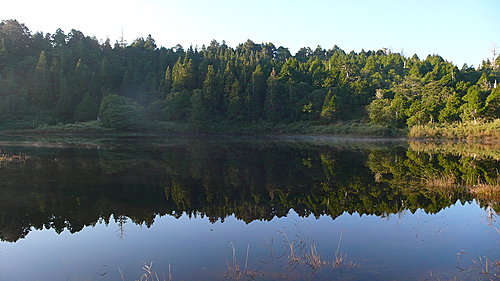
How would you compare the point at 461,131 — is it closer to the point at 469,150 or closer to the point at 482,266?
the point at 469,150

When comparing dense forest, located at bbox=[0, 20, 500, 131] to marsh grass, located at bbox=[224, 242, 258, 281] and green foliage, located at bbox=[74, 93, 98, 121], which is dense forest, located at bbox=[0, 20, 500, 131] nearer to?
green foliage, located at bbox=[74, 93, 98, 121]

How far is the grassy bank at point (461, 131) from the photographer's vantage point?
1711 inches

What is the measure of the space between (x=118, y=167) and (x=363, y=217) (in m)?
13.6

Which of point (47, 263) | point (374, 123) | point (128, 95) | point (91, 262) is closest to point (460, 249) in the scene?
point (91, 262)

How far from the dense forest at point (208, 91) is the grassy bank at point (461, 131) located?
3225 mm

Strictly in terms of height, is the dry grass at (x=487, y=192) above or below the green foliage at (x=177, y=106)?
below

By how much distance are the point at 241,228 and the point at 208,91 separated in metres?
61.1

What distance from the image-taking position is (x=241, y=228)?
28.6ft

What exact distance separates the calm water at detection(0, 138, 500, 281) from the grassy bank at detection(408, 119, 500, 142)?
3397 cm

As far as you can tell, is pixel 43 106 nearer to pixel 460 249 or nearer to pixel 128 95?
pixel 128 95

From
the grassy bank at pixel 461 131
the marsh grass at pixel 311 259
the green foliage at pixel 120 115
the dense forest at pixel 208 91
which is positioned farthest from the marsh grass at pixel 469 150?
the green foliage at pixel 120 115

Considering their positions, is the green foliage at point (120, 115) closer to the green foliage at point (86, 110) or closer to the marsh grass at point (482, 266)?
the green foliage at point (86, 110)

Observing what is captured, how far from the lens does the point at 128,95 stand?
238ft

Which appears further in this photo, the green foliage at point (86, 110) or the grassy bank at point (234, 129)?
the green foliage at point (86, 110)
